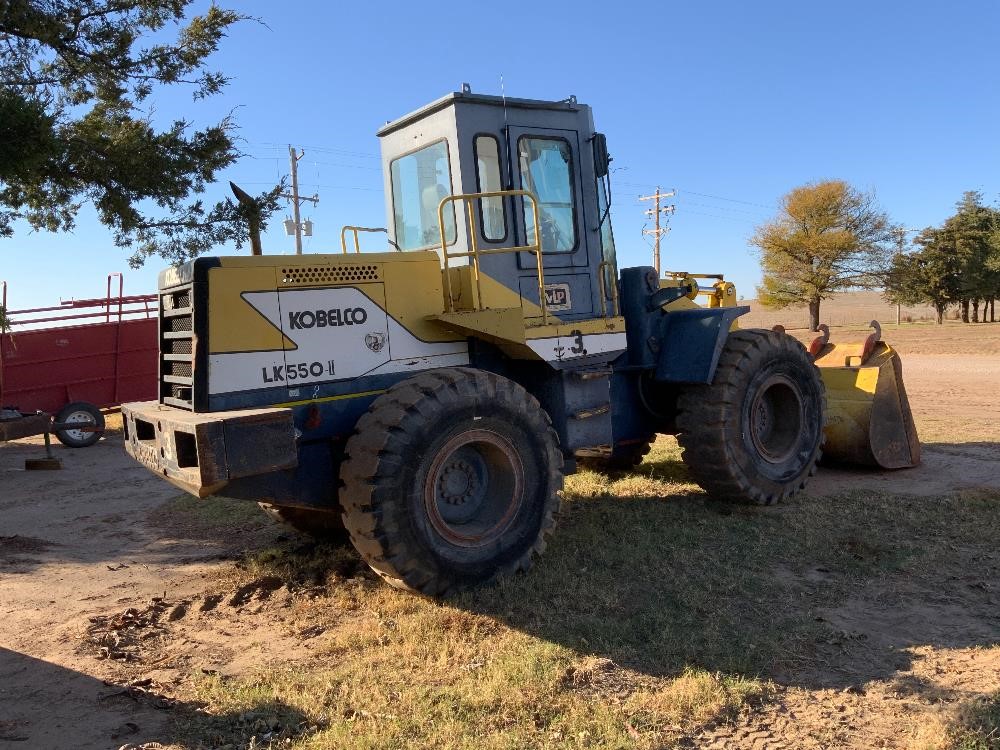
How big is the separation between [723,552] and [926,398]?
9872 millimetres

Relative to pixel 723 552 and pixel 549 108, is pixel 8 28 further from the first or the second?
pixel 723 552

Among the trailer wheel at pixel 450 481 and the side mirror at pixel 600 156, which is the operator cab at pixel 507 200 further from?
the trailer wheel at pixel 450 481

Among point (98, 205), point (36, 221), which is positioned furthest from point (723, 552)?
point (36, 221)

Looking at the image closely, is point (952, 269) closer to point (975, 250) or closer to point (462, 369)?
point (975, 250)

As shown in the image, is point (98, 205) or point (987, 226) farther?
point (987, 226)

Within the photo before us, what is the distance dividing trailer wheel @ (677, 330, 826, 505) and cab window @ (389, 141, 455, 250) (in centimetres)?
247

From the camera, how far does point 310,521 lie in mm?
6047

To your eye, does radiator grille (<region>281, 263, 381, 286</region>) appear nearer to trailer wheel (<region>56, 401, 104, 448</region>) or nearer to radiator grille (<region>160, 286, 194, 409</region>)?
radiator grille (<region>160, 286, 194, 409</region>)

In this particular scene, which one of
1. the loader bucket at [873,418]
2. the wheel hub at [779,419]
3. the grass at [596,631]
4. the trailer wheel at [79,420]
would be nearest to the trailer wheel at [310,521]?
the grass at [596,631]

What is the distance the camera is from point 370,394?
5.14 meters

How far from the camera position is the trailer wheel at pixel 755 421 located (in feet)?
21.0

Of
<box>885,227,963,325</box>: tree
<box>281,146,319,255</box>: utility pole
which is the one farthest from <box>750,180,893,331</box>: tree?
<box>281,146,319,255</box>: utility pole

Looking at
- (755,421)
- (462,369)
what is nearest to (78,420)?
(462,369)

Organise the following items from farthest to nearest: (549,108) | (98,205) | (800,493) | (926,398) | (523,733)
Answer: (926,398) → (98,205) → (800,493) → (549,108) → (523,733)
